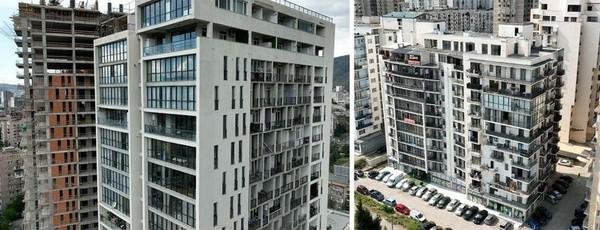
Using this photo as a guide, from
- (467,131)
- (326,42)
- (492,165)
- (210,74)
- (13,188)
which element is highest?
(326,42)

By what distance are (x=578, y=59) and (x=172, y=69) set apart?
9.29m

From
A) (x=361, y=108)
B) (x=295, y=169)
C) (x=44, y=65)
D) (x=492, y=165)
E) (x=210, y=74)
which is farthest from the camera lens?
(x=361, y=108)

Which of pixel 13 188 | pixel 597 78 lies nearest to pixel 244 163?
pixel 597 78

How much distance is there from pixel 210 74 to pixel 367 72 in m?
6.01

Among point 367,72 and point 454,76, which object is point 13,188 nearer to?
point 367,72

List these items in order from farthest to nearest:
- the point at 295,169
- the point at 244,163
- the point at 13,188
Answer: the point at 13,188
the point at 295,169
the point at 244,163

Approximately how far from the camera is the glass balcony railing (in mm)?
4733

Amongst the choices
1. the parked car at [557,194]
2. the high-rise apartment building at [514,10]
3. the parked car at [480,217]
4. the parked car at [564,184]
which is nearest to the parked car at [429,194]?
the parked car at [480,217]

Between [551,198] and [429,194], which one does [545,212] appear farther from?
[429,194]

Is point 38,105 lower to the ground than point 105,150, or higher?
higher

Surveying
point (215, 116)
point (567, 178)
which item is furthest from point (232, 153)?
point (567, 178)

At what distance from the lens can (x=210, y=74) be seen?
468cm

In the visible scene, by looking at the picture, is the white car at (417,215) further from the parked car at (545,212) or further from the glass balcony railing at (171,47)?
the glass balcony railing at (171,47)

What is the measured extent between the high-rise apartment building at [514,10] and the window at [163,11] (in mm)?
16000
